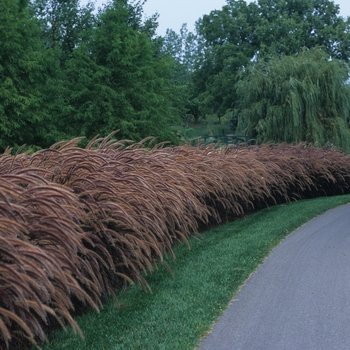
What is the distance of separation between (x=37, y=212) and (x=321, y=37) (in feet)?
149

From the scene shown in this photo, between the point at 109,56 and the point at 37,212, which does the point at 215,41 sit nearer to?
the point at 109,56

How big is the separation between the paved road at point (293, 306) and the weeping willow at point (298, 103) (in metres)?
13.7

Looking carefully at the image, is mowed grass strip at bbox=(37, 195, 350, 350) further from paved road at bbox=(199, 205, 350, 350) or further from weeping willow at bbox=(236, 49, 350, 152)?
weeping willow at bbox=(236, 49, 350, 152)

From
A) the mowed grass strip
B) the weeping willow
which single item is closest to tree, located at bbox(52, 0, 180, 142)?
the weeping willow

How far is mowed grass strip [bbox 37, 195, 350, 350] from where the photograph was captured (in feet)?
17.4

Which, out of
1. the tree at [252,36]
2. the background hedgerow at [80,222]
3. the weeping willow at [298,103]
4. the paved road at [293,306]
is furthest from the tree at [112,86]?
the tree at [252,36]

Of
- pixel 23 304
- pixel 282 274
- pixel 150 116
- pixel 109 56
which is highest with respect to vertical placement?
pixel 109 56

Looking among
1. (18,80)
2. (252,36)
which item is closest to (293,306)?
(18,80)

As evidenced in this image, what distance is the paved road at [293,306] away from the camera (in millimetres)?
5402

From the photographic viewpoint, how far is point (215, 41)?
48750 millimetres

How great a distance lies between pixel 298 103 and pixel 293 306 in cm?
1730

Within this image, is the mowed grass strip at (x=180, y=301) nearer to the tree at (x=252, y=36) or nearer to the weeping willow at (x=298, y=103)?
the weeping willow at (x=298, y=103)

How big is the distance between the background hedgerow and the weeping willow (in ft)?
39.3

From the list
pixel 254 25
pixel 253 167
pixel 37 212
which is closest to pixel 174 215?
pixel 37 212
